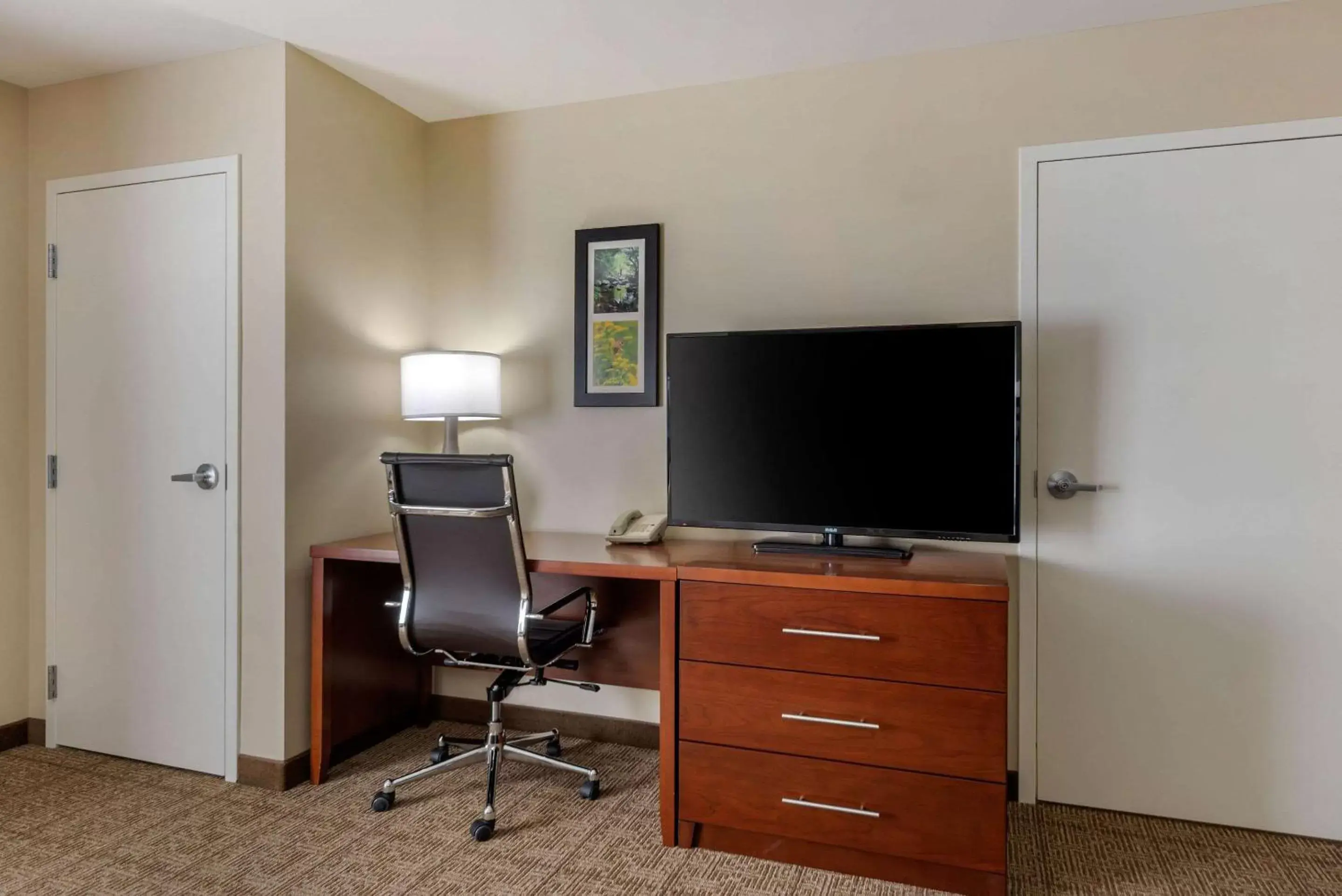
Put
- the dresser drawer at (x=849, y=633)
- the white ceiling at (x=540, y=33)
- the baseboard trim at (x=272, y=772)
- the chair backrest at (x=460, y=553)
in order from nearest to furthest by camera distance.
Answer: the dresser drawer at (x=849, y=633) < the chair backrest at (x=460, y=553) < the white ceiling at (x=540, y=33) < the baseboard trim at (x=272, y=772)

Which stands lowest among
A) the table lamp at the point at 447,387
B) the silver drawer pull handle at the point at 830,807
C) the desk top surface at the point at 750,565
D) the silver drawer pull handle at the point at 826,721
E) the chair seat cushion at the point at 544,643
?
the silver drawer pull handle at the point at 830,807

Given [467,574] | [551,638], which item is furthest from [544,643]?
[467,574]

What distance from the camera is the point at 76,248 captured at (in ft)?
9.12

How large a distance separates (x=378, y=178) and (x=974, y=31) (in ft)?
6.74

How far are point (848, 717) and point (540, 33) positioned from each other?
7.01 ft

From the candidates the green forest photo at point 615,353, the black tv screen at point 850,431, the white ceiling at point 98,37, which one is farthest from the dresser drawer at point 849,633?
the white ceiling at point 98,37

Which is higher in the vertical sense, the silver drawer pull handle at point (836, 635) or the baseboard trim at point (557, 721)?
the silver drawer pull handle at point (836, 635)

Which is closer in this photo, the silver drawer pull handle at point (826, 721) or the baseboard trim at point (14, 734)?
the silver drawer pull handle at point (826, 721)

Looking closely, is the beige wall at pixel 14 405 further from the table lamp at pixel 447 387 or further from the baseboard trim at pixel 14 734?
the table lamp at pixel 447 387

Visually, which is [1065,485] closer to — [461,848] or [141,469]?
[461,848]

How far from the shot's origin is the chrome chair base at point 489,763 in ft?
7.48

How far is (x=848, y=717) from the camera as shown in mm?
2004

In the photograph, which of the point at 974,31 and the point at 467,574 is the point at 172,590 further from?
the point at 974,31

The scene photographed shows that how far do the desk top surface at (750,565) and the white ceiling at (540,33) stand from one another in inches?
61.1
